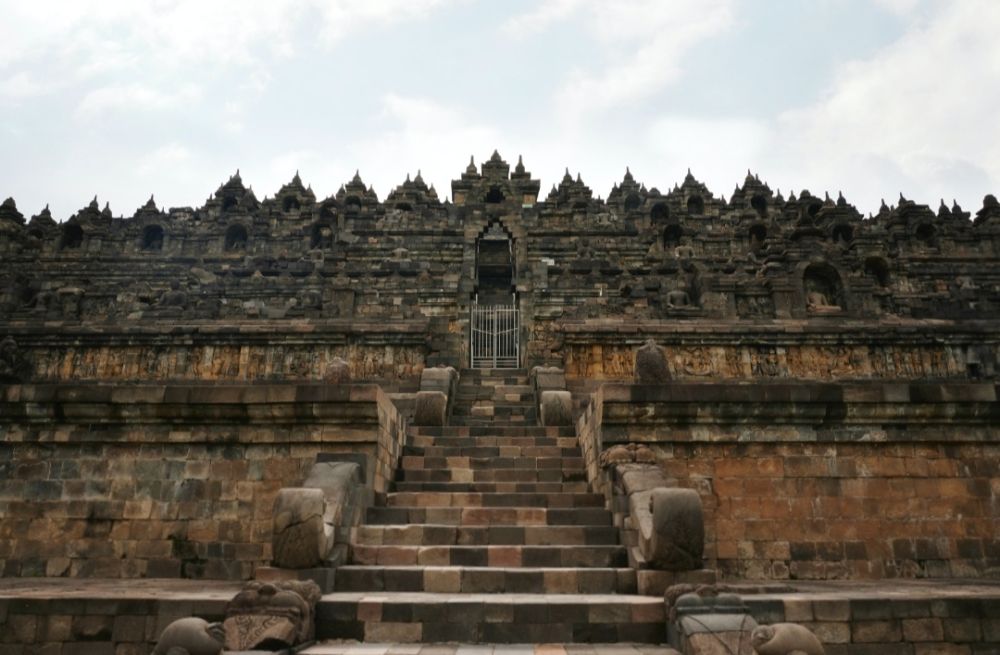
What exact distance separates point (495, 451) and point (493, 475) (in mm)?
721

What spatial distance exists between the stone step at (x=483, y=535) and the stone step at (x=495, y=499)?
0.76 m

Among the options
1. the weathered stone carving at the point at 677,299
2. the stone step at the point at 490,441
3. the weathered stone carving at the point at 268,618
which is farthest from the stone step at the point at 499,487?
the weathered stone carving at the point at 677,299

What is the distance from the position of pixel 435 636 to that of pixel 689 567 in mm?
2393

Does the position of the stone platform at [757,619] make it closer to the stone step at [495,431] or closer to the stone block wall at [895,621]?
the stone block wall at [895,621]

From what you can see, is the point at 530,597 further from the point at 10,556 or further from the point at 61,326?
the point at 61,326

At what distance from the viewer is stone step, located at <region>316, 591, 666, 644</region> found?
547cm

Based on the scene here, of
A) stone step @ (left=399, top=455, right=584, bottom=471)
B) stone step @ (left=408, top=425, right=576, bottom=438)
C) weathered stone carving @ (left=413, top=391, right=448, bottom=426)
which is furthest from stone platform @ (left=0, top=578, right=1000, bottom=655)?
weathered stone carving @ (left=413, top=391, right=448, bottom=426)

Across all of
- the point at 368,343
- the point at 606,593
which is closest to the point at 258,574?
the point at 606,593

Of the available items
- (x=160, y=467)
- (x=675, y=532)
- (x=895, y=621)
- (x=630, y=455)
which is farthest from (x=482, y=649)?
(x=160, y=467)

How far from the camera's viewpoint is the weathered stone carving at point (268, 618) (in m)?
4.90

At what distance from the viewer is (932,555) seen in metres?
7.73

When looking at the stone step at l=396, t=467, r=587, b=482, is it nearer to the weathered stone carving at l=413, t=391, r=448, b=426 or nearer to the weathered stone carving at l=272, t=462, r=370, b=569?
the weathered stone carving at l=413, t=391, r=448, b=426

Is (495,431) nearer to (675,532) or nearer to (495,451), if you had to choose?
(495,451)

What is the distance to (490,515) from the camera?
761cm
